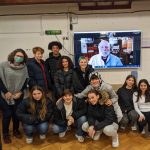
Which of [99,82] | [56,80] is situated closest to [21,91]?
[56,80]

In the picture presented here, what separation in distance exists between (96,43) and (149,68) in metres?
0.98

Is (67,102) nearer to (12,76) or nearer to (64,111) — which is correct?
(64,111)

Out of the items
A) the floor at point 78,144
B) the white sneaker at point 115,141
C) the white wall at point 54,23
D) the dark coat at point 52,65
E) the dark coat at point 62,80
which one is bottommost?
the floor at point 78,144

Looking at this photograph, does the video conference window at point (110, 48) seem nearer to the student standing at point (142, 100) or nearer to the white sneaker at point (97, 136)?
the student standing at point (142, 100)

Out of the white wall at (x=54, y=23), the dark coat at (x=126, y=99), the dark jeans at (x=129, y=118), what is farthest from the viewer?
the white wall at (x=54, y=23)

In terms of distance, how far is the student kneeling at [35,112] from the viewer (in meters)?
3.59

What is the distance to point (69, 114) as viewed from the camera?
375cm

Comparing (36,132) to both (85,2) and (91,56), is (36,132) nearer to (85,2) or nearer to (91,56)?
(91,56)

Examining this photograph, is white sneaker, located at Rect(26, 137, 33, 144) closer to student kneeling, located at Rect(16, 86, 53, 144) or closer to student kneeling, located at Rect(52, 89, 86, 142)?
student kneeling, located at Rect(16, 86, 53, 144)

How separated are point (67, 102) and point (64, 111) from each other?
124 millimetres

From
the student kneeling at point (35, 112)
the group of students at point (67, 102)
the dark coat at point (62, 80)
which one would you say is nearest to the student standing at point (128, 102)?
the group of students at point (67, 102)

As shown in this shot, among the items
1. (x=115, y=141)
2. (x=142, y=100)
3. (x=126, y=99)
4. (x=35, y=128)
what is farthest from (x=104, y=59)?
(x=35, y=128)

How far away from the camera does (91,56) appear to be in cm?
474

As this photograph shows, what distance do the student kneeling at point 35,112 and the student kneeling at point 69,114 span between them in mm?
117
